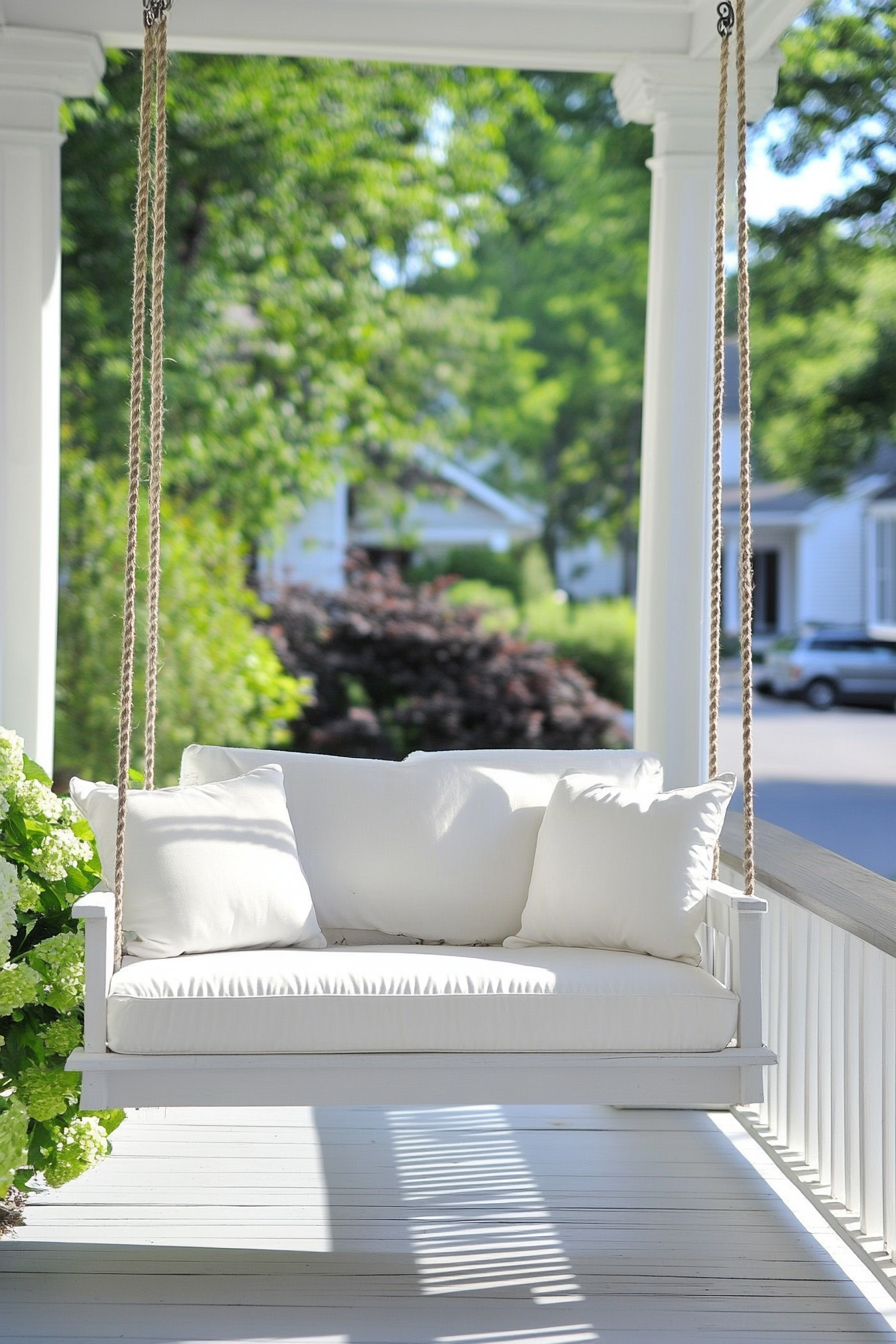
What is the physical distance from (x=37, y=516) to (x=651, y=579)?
157cm

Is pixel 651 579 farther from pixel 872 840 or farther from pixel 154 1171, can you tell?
pixel 872 840

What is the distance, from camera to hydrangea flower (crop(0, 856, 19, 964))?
257 centimetres

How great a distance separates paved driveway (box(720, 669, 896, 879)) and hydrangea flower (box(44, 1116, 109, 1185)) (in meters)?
6.81

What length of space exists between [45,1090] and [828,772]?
34.0 feet

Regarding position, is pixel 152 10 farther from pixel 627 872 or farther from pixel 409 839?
pixel 627 872

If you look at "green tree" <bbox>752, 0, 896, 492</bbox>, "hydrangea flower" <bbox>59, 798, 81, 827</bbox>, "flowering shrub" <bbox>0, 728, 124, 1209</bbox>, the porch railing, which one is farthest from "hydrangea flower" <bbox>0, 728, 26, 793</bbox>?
"green tree" <bbox>752, 0, 896, 492</bbox>

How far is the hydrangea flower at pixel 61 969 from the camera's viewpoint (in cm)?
269

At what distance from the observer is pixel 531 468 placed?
1862cm

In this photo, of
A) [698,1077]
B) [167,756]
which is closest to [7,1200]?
[698,1077]

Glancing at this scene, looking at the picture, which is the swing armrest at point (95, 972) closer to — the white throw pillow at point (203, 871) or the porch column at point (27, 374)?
the white throw pillow at point (203, 871)

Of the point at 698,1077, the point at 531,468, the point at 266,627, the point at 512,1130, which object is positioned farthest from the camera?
the point at 531,468

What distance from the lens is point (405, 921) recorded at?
3.14 metres

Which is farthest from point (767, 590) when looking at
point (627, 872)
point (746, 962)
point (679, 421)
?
point (746, 962)

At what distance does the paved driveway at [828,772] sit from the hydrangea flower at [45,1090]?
6901 mm
